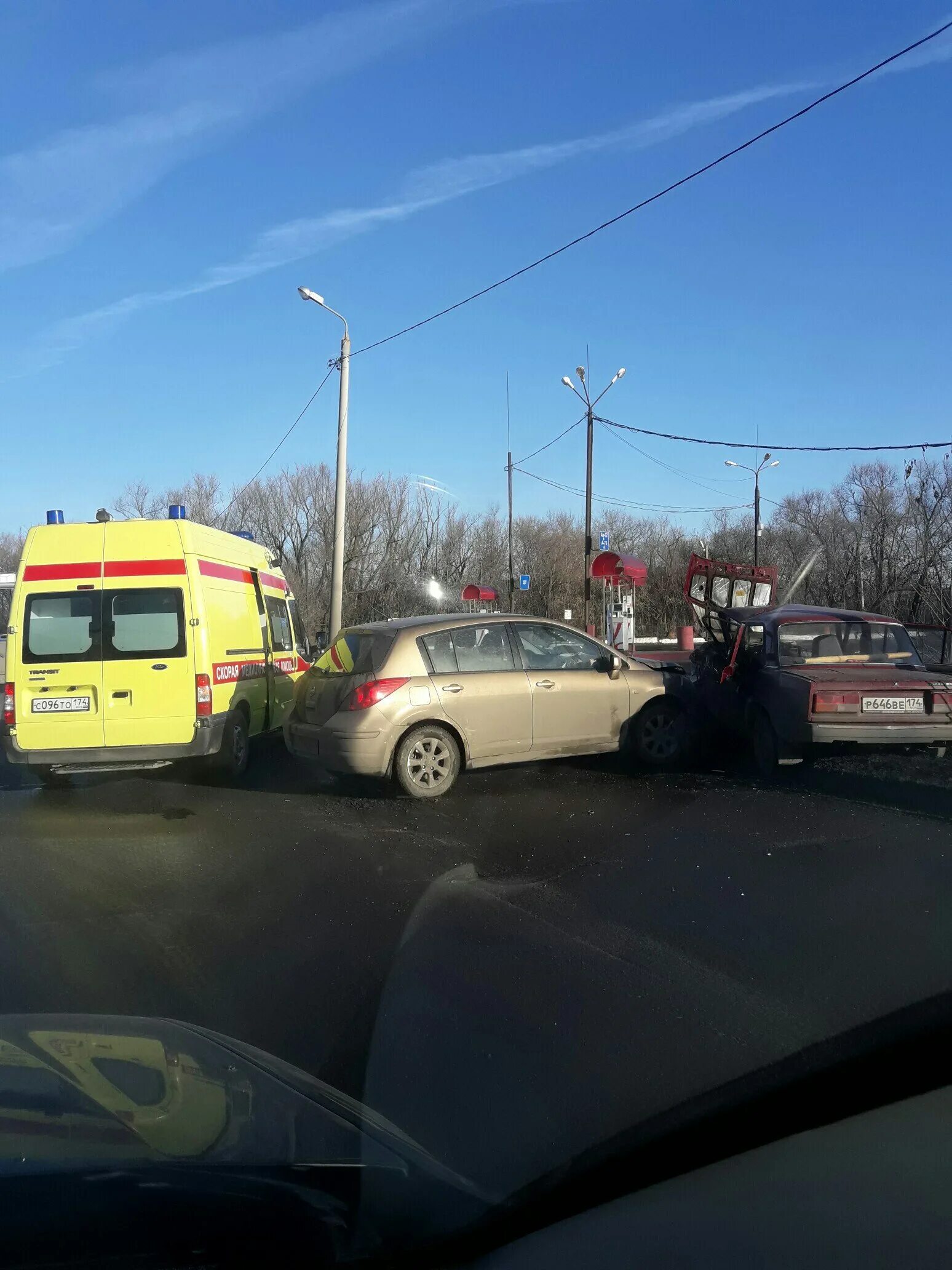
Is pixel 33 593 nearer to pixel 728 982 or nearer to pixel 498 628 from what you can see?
pixel 498 628

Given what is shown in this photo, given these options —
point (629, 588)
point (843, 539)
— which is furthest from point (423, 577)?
point (843, 539)

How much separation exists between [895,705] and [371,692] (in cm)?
439

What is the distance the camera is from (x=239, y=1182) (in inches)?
74.9

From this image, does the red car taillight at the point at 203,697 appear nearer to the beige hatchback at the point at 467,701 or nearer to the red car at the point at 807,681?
the beige hatchback at the point at 467,701

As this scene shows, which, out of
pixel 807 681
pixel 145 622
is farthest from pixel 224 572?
pixel 807 681

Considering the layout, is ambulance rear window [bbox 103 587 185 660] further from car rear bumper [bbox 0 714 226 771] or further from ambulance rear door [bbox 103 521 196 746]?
car rear bumper [bbox 0 714 226 771]

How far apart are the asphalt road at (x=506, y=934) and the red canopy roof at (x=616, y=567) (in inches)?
506

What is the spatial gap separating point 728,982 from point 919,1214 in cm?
247

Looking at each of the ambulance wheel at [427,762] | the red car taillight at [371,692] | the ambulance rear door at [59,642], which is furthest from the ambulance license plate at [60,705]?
the ambulance wheel at [427,762]

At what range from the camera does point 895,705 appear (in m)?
8.26

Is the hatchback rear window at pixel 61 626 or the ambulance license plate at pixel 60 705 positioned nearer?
the ambulance license plate at pixel 60 705

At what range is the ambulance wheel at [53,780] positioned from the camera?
9.42 m

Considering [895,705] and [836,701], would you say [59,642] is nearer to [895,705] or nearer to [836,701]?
[836,701]

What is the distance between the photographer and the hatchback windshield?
9.39 metres
